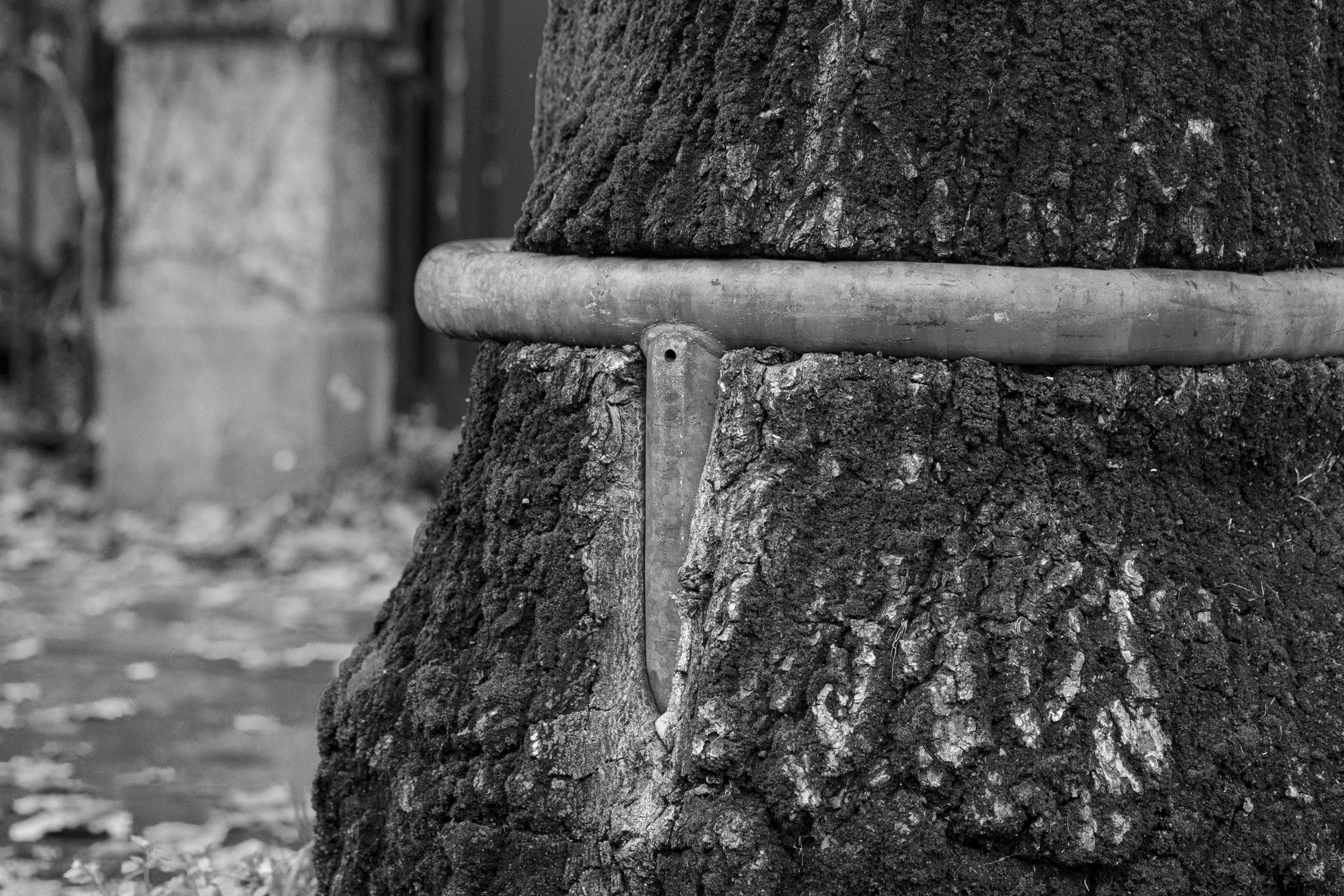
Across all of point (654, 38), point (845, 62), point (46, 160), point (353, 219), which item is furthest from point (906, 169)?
point (46, 160)

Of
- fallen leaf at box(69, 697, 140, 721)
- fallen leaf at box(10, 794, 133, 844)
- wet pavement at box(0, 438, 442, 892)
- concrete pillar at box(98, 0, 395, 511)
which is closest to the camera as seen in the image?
fallen leaf at box(10, 794, 133, 844)

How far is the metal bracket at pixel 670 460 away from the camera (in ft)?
4.90

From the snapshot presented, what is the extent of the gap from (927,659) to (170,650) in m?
2.85

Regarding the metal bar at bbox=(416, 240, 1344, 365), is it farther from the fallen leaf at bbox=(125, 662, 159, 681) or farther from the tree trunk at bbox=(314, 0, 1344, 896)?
the fallen leaf at bbox=(125, 662, 159, 681)

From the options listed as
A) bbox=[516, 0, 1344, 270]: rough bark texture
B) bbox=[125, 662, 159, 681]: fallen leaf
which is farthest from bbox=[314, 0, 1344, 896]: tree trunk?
bbox=[125, 662, 159, 681]: fallen leaf

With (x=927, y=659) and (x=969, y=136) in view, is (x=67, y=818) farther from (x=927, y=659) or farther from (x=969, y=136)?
(x=969, y=136)

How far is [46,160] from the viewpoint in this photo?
623 centimetres

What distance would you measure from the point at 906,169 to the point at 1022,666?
511mm

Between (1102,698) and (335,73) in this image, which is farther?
(335,73)

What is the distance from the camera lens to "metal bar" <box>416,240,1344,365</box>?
4.66 ft

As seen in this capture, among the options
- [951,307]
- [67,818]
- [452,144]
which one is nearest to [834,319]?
[951,307]

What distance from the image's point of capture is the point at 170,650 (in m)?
3.77

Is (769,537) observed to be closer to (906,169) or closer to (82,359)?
(906,169)

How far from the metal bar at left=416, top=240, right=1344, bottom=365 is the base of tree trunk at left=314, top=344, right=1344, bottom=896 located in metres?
0.03
